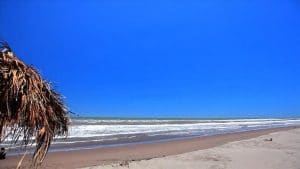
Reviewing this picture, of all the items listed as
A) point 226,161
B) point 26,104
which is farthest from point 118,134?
point 26,104

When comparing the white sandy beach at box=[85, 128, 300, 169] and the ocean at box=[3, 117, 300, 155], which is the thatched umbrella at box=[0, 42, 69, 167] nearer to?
the ocean at box=[3, 117, 300, 155]

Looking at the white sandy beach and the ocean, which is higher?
the ocean

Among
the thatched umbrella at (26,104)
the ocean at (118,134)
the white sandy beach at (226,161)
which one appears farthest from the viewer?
the ocean at (118,134)

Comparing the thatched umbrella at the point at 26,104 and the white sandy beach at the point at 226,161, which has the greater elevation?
the thatched umbrella at the point at 26,104

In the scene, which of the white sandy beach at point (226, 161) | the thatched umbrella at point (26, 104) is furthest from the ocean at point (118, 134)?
the white sandy beach at point (226, 161)

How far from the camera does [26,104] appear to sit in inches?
189

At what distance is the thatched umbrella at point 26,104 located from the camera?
473 cm

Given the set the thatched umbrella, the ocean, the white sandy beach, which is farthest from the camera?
the ocean

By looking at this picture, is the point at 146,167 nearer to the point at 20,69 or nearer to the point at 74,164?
the point at 74,164

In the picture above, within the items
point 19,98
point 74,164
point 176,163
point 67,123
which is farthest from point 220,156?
point 19,98

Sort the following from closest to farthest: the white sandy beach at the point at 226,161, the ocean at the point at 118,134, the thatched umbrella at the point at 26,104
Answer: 1. the thatched umbrella at the point at 26,104
2. the white sandy beach at the point at 226,161
3. the ocean at the point at 118,134

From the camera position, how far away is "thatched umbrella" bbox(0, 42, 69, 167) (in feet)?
15.5

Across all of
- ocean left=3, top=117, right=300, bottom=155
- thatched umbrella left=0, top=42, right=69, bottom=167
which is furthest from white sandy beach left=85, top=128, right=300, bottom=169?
thatched umbrella left=0, top=42, right=69, bottom=167

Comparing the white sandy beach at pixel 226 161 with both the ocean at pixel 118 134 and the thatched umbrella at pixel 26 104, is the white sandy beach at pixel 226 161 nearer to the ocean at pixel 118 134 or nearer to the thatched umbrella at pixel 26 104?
the ocean at pixel 118 134
